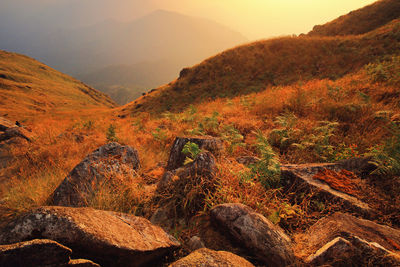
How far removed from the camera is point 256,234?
7.28 ft

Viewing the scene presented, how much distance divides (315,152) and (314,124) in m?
1.70

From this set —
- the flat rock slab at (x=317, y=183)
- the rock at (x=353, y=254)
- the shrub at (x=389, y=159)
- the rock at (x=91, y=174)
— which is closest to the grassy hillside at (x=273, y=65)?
the shrub at (x=389, y=159)

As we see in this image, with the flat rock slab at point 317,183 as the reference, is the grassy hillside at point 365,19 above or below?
above

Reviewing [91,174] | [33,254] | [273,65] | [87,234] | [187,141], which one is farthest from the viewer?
[273,65]

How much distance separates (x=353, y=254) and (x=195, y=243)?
1.70 m

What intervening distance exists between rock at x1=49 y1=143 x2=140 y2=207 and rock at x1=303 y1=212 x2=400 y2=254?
3.32m

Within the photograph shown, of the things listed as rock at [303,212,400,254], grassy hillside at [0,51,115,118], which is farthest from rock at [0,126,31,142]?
grassy hillside at [0,51,115,118]

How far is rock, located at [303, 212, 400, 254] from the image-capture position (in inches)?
79.4

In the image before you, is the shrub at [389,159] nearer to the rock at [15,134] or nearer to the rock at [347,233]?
the rock at [347,233]

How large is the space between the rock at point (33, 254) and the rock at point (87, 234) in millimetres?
182

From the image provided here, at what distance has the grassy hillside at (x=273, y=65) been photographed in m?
17.9

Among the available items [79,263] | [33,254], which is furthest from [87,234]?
[33,254]

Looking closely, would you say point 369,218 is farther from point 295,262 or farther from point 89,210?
point 89,210

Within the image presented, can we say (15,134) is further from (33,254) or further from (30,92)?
(30,92)
